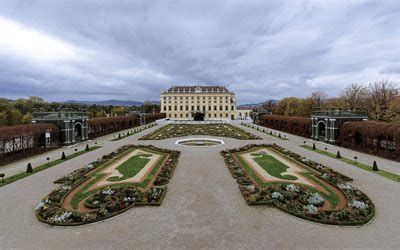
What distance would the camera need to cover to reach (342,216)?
38.9ft

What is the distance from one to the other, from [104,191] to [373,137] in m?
30.6

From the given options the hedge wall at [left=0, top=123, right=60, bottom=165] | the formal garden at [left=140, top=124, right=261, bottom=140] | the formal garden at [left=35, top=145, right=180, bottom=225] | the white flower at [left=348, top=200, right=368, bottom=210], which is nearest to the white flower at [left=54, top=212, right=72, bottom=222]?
the formal garden at [left=35, top=145, right=180, bottom=225]

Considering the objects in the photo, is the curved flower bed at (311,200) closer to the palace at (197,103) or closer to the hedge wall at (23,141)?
the hedge wall at (23,141)

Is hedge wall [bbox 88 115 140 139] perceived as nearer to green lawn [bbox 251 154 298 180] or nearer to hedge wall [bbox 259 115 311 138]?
green lawn [bbox 251 154 298 180]

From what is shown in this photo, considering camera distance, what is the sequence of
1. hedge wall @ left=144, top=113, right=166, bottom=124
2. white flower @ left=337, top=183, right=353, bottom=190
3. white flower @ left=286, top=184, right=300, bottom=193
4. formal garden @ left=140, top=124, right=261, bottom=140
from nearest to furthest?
1. white flower @ left=286, top=184, right=300, bottom=193
2. white flower @ left=337, top=183, right=353, bottom=190
3. formal garden @ left=140, top=124, right=261, bottom=140
4. hedge wall @ left=144, top=113, right=166, bottom=124

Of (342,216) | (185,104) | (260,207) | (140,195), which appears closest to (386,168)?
(342,216)

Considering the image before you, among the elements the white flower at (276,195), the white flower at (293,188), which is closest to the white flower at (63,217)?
the white flower at (276,195)

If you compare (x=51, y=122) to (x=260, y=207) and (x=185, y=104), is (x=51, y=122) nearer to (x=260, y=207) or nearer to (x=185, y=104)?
(x=260, y=207)

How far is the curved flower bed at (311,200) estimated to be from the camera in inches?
469

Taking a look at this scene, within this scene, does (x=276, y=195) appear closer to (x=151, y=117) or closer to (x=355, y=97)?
(x=355, y=97)

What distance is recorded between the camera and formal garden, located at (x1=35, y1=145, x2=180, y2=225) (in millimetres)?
12305

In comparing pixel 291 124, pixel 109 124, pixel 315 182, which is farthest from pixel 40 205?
pixel 291 124

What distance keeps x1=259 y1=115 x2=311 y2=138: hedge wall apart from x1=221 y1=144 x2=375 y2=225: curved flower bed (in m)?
29.5

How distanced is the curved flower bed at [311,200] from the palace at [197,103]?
104 m
